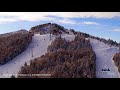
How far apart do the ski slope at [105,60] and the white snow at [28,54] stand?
40 cm

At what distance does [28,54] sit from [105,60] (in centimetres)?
103

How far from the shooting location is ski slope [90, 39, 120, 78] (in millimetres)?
4070

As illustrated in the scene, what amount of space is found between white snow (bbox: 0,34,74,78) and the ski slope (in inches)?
15.7

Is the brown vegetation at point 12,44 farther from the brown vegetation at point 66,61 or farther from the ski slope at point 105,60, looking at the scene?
the ski slope at point 105,60

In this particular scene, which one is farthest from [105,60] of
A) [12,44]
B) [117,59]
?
[12,44]

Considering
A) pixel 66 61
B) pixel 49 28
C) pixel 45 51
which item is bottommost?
pixel 66 61

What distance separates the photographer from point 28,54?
163 inches

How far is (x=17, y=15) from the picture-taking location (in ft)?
13.8

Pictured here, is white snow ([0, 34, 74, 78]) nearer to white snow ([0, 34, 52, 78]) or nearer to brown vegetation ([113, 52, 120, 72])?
white snow ([0, 34, 52, 78])

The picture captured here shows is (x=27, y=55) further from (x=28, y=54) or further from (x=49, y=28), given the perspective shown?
(x=49, y=28)

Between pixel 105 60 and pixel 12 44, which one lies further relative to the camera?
pixel 12 44
